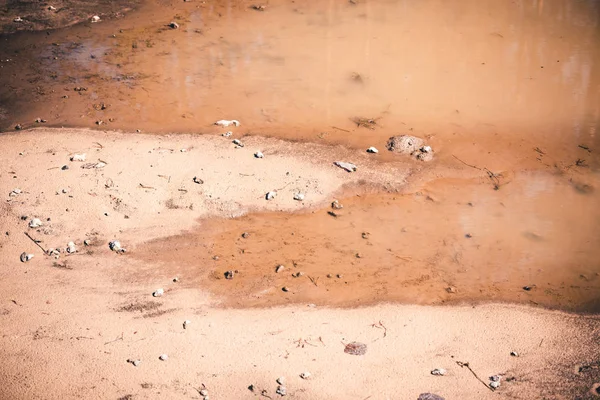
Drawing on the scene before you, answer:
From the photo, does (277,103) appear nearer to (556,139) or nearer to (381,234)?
(381,234)

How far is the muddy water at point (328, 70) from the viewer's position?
18.8 ft

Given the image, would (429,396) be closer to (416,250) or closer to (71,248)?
(416,250)

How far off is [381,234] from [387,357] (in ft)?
4.17

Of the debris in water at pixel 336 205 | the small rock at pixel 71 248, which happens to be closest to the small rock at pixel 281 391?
the debris in water at pixel 336 205

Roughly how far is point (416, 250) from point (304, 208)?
1.04 m

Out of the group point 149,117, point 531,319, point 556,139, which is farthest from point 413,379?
point 149,117

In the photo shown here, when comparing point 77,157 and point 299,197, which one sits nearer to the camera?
point 299,197

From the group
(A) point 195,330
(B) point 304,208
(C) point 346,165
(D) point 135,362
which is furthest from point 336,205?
(D) point 135,362

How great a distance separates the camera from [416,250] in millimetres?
4316

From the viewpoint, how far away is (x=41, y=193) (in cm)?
470

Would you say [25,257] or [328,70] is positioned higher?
[328,70]

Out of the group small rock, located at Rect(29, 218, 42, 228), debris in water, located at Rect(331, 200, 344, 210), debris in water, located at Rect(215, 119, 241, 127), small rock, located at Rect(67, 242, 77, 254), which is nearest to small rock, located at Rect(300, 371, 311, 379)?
debris in water, located at Rect(331, 200, 344, 210)

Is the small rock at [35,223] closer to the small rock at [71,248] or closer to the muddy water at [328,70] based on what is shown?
the small rock at [71,248]

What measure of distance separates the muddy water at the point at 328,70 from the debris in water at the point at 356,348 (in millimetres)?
2443
